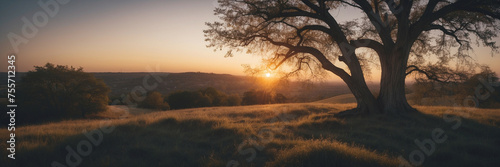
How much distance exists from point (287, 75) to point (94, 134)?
882 cm

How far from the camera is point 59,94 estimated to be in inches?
1075

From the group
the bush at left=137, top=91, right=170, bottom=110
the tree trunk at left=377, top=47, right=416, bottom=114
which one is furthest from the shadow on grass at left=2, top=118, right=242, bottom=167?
the bush at left=137, top=91, right=170, bottom=110

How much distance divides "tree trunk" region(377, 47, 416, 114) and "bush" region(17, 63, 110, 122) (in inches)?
1389

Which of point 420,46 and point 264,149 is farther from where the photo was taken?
point 420,46

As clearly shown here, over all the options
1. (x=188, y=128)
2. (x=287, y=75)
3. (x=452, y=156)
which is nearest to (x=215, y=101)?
(x=287, y=75)

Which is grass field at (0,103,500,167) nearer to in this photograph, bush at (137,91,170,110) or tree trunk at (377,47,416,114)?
tree trunk at (377,47,416,114)

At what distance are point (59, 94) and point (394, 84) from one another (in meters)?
36.3

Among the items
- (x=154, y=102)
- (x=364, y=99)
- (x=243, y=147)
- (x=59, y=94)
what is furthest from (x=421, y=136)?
(x=154, y=102)

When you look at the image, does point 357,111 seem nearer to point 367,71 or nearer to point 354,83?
point 354,83

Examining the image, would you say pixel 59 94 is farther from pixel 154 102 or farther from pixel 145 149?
pixel 145 149

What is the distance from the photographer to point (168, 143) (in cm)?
542

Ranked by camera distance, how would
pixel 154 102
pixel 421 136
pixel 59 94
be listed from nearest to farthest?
pixel 421 136 < pixel 59 94 < pixel 154 102

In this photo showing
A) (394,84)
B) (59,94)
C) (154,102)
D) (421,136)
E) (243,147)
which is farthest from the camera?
(154,102)

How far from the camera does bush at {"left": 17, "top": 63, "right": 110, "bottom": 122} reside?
24938 millimetres
